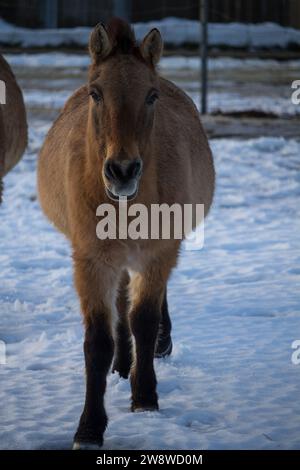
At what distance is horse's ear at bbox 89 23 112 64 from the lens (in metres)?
4.25

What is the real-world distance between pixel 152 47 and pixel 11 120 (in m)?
3.04

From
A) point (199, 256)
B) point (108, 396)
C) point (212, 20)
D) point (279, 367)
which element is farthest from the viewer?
point (212, 20)

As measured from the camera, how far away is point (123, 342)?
17.4ft

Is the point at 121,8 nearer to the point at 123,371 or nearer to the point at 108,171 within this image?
the point at 123,371

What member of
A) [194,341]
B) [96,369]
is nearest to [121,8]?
[194,341]

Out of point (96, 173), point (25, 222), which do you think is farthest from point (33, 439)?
point (25, 222)

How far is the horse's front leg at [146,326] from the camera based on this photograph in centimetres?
458

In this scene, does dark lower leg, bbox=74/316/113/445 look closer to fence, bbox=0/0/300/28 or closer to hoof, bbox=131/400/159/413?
hoof, bbox=131/400/159/413

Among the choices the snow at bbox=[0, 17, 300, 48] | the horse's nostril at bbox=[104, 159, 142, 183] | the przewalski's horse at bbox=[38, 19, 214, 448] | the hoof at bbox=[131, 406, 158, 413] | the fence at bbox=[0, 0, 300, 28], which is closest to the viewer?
the horse's nostril at bbox=[104, 159, 142, 183]

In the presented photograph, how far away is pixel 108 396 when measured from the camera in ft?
15.9

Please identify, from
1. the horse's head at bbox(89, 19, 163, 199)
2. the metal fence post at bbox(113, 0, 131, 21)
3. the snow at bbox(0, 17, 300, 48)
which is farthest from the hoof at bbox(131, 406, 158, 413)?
the metal fence post at bbox(113, 0, 131, 21)
